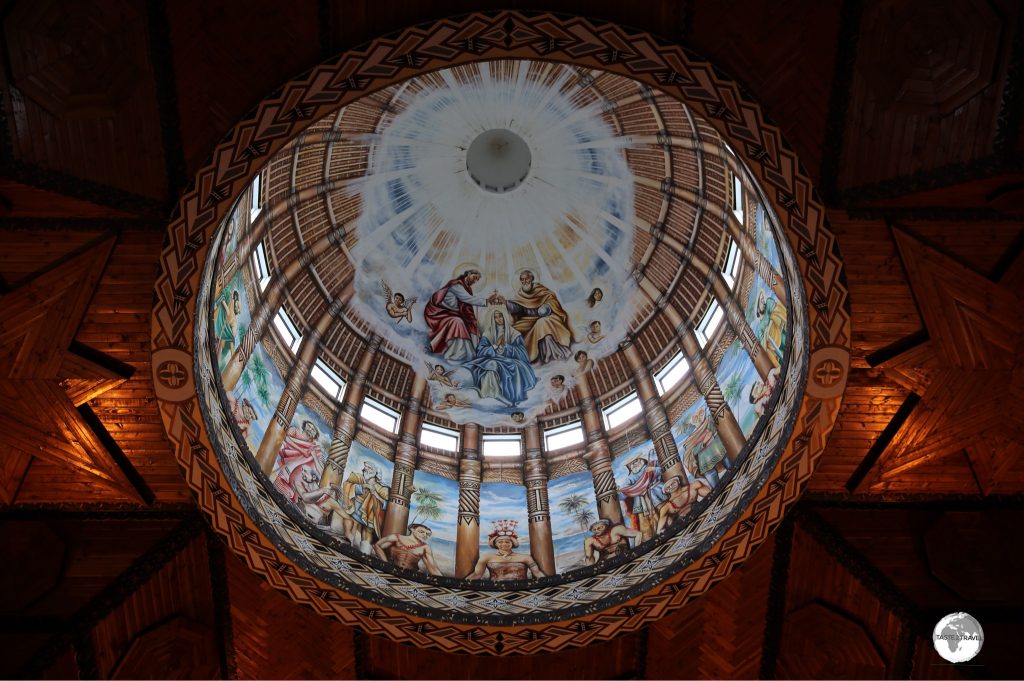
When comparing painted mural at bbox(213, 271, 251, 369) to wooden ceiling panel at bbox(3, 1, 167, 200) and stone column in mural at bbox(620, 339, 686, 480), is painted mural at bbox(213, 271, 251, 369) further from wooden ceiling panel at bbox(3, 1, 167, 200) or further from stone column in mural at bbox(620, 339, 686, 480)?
stone column in mural at bbox(620, 339, 686, 480)

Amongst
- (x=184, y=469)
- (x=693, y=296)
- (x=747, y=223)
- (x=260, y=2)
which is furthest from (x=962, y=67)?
(x=184, y=469)

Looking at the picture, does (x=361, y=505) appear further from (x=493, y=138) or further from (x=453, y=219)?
(x=493, y=138)

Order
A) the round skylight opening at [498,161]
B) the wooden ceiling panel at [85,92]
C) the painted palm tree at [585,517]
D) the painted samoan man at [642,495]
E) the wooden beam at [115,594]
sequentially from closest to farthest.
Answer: the wooden ceiling panel at [85,92] < the wooden beam at [115,594] < the painted samoan man at [642,495] < the painted palm tree at [585,517] < the round skylight opening at [498,161]

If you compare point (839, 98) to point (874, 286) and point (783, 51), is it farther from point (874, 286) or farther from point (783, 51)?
point (874, 286)

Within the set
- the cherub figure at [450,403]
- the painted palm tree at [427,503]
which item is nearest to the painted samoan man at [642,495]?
the painted palm tree at [427,503]

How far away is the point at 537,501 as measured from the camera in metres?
17.1

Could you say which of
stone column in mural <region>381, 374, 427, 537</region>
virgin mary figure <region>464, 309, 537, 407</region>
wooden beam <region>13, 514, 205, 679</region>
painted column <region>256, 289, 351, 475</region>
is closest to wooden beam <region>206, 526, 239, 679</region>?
wooden beam <region>13, 514, 205, 679</region>

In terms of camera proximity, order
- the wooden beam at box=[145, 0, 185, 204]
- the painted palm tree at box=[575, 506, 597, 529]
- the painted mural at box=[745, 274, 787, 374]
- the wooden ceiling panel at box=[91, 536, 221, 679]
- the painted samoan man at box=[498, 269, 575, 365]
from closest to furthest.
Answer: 1. the wooden beam at box=[145, 0, 185, 204]
2. the wooden ceiling panel at box=[91, 536, 221, 679]
3. the painted mural at box=[745, 274, 787, 374]
4. the painted palm tree at box=[575, 506, 597, 529]
5. the painted samoan man at box=[498, 269, 575, 365]

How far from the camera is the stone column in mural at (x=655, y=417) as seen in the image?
53.5 feet

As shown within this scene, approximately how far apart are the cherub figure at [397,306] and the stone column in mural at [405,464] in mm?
1118

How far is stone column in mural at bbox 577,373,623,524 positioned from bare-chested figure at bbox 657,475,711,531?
0.83 m

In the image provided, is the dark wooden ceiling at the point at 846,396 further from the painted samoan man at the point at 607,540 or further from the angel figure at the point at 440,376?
the angel figure at the point at 440,376

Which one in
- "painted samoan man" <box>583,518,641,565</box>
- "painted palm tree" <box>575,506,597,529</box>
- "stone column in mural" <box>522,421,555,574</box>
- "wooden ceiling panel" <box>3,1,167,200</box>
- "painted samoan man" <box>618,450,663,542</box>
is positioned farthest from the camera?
"painted palm tree" <box>575,506,597,529</box>

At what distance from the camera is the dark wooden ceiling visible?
11367 millimetres
